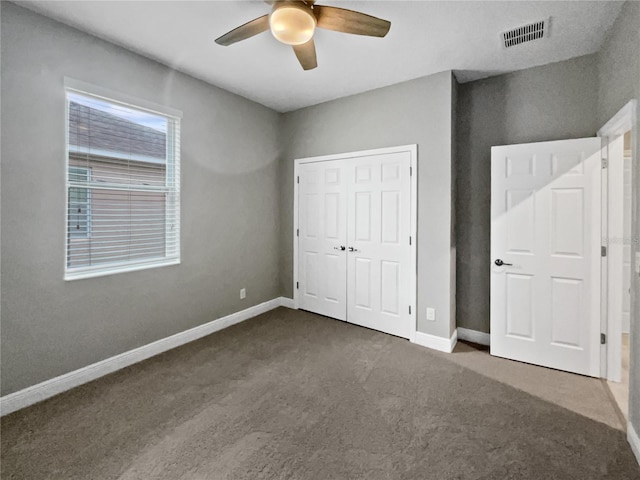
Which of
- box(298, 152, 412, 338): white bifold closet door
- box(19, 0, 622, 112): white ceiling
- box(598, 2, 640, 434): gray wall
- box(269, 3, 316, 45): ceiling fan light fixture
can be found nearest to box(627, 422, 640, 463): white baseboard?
box(598, 2, 640, 434): gray wall

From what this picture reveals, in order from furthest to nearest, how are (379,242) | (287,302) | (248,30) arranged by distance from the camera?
(287,302), (379,242), (248,30)

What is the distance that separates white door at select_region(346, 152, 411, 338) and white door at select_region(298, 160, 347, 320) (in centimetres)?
13

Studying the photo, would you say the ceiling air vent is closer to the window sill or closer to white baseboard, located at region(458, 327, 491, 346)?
white baseboard, located at region(458, 327, 491, 346)

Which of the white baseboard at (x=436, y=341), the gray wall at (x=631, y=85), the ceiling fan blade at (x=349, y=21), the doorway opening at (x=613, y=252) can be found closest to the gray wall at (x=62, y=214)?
the ceiling fan blade at (x=349, y=21)

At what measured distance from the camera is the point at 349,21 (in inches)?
74.4

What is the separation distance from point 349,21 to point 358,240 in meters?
2.29

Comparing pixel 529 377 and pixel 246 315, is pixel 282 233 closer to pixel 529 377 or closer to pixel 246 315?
pixel 246 315

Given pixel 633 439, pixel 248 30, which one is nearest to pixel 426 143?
pixel 248 30

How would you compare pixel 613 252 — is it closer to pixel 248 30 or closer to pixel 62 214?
pixel 248 30

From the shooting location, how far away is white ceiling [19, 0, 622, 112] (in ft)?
6.98

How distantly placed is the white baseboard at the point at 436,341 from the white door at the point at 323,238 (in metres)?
0.99

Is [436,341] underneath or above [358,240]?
underneath

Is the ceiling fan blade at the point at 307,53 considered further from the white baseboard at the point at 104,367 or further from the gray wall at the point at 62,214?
the white baseboard at the point at 104,367

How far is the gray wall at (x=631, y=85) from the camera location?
1.82m
